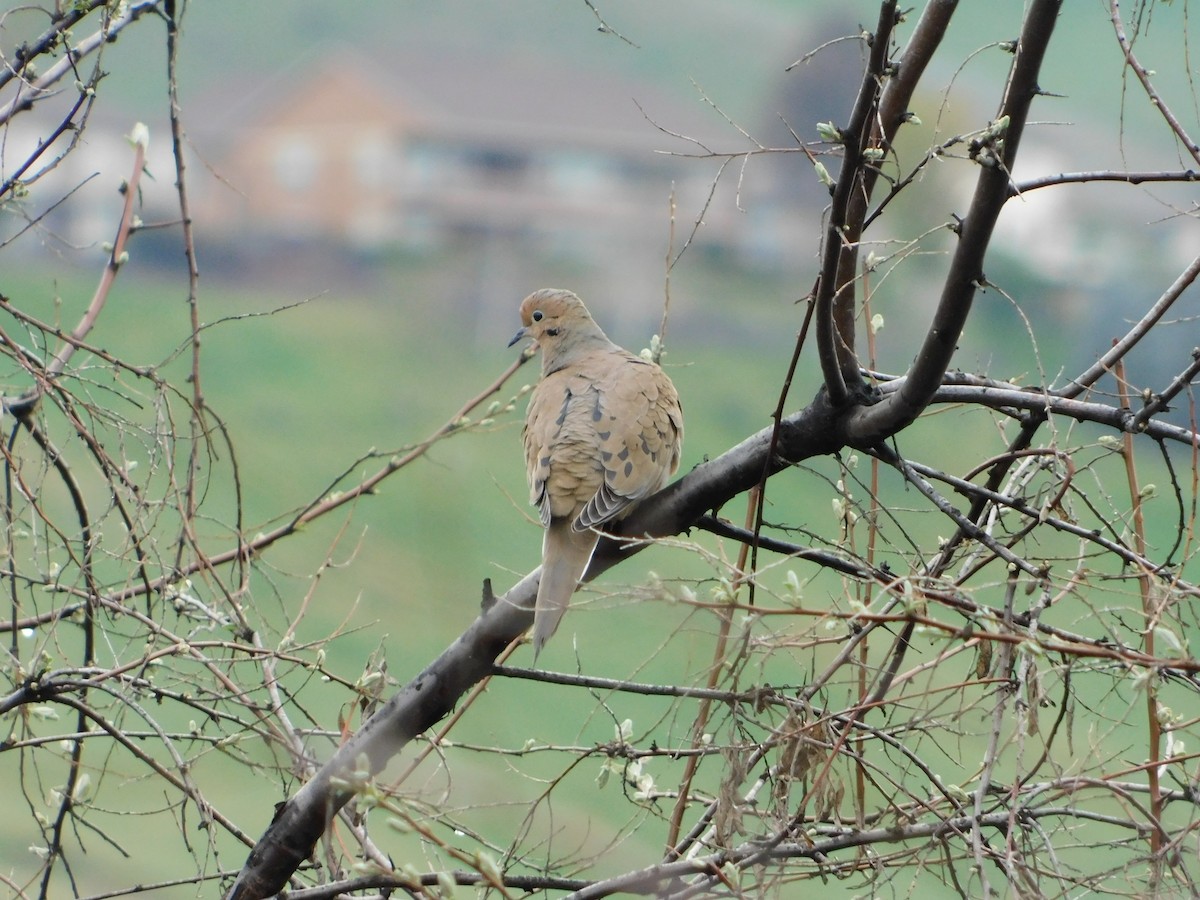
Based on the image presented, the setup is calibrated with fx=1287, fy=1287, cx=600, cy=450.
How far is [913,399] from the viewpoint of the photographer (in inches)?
81.4

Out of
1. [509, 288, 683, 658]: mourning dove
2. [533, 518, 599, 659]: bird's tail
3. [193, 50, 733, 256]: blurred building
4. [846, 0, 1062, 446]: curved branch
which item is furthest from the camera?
[193, 50, 733, 256]: blurred building

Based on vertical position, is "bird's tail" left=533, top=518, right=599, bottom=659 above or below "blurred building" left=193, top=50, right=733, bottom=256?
below

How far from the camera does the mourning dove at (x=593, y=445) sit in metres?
3.43

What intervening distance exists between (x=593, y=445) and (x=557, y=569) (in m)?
0.80

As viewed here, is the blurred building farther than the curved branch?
Yes

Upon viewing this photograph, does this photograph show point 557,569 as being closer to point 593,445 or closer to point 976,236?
point 593,445

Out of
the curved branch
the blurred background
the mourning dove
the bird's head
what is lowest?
the curved branch

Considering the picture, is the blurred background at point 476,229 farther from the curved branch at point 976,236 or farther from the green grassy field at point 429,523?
the curved branch at point 976,236

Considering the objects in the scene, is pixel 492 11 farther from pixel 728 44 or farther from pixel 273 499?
pixel 273 499

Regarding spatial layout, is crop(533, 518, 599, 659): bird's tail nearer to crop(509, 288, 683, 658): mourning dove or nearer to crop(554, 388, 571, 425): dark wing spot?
crop(509, 288, 683, 658): mourning dove

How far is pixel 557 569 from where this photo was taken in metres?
3.02

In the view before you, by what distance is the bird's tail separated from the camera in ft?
8.71

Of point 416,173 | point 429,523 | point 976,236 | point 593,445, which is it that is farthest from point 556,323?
point 416,173

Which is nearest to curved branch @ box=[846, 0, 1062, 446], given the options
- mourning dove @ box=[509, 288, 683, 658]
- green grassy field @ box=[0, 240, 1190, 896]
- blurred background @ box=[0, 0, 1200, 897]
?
green grassy field @ box=[0, 240, 1190, 896]
